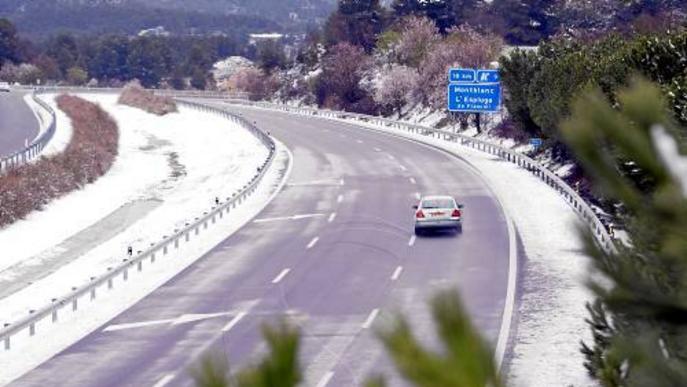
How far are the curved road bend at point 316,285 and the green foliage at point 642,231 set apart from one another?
600 cm

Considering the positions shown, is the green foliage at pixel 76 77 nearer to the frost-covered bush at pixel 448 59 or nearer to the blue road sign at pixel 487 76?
the frost-covered bush at pixel 448 59

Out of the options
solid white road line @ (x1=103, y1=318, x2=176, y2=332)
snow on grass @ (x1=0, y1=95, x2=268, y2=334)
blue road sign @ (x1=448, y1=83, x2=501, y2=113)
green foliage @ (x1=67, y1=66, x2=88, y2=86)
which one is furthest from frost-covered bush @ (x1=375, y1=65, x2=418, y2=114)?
green foliage @ (x1=67, y1=66, x2=88, y2=86)

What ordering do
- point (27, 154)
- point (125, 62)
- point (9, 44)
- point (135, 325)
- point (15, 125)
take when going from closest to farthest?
point (135, 325), point (27, 154), point (15, 125), point (9, 44), point (125, 62)

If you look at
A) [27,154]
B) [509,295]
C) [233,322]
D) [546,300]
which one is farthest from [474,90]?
[233,322]

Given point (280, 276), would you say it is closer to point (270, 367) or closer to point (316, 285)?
point (316, 285)

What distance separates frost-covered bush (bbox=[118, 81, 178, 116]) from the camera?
109125 mm

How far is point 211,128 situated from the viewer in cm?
9100

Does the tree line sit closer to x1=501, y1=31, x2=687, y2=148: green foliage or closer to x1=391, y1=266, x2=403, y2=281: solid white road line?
x1=501, y1=31, x2=687, y2=148: green foliage

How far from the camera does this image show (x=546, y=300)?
23.8 meters

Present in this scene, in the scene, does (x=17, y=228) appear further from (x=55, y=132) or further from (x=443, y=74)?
(x=443, y=74)

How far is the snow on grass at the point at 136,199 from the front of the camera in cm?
3186

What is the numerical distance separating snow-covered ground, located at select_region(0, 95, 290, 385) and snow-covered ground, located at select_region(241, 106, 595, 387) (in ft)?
26.2

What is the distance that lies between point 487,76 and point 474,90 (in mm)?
1010

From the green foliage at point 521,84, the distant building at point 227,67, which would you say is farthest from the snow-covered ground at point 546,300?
the distant building at point 227,67
